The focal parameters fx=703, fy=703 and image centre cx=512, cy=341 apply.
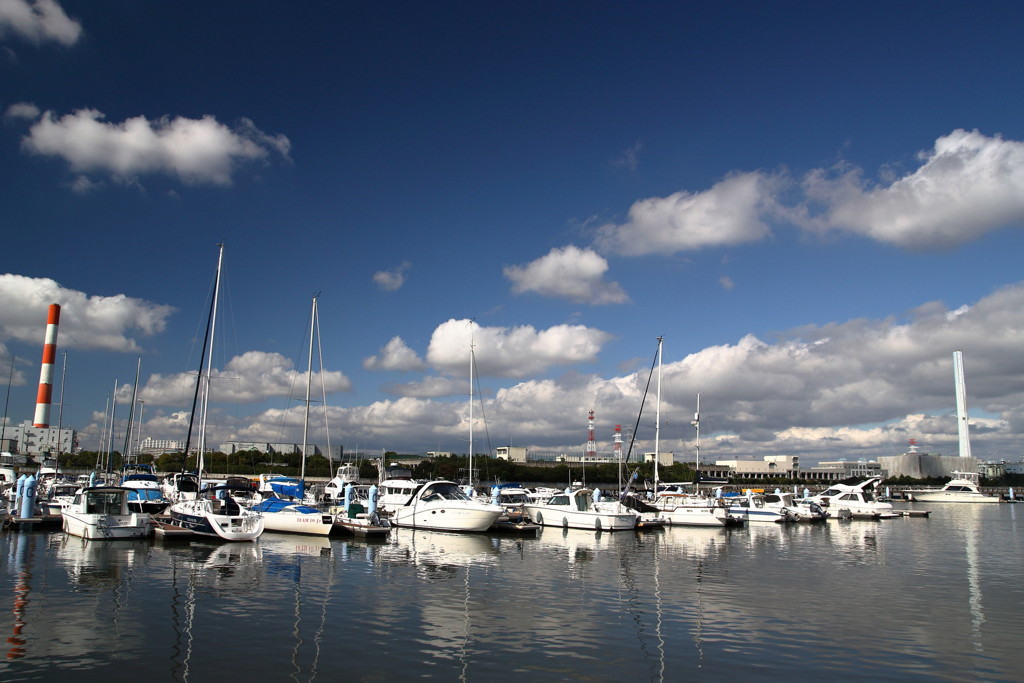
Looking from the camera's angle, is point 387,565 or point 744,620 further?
point 387,565

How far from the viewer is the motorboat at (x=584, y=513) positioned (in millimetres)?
50594

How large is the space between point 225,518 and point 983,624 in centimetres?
3346

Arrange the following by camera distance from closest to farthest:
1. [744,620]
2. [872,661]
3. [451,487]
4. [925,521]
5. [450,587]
Answer: [872,661], [744,620], [450,587], [451,487], [925,521]

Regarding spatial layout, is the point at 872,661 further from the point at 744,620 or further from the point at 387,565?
the point at 387,565

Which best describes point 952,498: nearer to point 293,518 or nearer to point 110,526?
point 293,518

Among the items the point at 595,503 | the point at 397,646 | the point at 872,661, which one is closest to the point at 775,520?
the point at 595,503

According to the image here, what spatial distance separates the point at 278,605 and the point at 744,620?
14.2m

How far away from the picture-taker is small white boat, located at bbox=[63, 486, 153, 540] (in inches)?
1465

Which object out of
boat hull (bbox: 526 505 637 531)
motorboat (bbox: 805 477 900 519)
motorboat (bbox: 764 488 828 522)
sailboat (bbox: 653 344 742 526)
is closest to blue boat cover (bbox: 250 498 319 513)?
boat hull (bbox: 526 505 637 531)

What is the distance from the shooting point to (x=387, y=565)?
Result: 103 feet

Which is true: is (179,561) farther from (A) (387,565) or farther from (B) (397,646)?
(B) (397,646)

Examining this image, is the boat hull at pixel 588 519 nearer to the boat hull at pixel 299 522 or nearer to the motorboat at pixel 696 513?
the motorboat at pixel 696 513

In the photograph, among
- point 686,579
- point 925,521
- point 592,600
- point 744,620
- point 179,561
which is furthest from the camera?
point 925,521

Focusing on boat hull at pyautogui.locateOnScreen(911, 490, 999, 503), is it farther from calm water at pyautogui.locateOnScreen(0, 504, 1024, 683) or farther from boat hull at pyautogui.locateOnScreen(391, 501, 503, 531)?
boat hull at pyautogui.locateOnScreen(391, 501, 503, 531)
